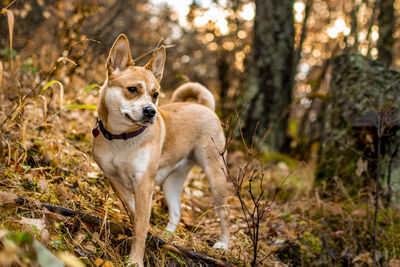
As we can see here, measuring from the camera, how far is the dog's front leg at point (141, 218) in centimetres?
251

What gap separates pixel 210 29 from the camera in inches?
Answer: 400

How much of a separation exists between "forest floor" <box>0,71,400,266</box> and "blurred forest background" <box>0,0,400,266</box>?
0.05 feet

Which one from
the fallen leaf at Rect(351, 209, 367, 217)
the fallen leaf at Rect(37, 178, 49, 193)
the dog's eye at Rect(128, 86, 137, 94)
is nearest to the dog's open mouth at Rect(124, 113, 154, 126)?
the dog's eye at Rect(128, 86, 137, 94)

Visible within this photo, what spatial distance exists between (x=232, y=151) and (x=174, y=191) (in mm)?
2614

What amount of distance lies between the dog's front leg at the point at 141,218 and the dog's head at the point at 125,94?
0.50 meters

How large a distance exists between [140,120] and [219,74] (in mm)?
5756

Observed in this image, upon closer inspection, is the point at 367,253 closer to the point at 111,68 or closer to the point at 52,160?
the point at 111,68

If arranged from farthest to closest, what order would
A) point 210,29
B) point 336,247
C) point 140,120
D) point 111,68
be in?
point 210,29
point 336,247
point 111,68
point 140,120

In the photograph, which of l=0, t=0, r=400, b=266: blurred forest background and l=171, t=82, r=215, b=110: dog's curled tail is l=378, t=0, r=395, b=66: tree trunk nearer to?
l=0, t=0, r=400, b=266: blurred forest background

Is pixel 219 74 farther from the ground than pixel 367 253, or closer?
farther from the ground

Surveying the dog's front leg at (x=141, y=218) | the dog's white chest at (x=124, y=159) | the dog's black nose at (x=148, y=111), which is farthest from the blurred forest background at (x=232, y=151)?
the dog's black nose at (x=148, y=111)

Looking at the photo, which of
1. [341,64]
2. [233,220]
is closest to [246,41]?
[341,64]

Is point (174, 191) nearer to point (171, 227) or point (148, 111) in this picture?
point (171, 227)

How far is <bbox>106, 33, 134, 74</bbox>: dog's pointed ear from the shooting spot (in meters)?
2.86
